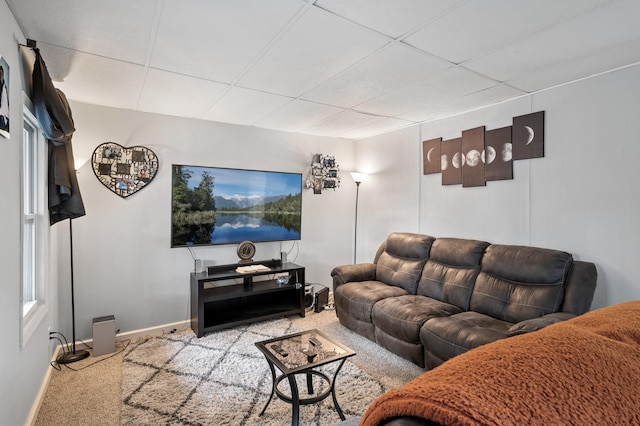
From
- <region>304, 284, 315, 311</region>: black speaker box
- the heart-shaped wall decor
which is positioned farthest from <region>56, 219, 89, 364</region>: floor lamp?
<region>304, 284, 315, 311</region>: black speaker box

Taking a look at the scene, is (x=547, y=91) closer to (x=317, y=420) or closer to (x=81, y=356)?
(x=317, y=420)

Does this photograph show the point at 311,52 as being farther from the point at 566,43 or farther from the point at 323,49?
the point at 566,43

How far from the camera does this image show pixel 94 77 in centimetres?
254

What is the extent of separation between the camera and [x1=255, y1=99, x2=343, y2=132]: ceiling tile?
3.27 metres

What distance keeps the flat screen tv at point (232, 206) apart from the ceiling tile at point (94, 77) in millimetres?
902

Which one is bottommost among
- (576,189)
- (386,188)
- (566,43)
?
(576,189)

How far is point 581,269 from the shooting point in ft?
8.01

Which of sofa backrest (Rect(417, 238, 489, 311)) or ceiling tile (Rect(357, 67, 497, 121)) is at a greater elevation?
ceiling tile (Rect(357, 67, 497, 121))

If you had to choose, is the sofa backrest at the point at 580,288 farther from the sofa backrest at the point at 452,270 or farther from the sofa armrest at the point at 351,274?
the sofa armrest at the point at 351,274

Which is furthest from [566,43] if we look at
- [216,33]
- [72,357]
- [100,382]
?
[72,357]

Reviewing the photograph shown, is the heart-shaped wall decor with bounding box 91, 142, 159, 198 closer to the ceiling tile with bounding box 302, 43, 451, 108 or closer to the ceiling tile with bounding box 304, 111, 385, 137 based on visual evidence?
the ceiling tile with bounding box 302, 43, 451, 108

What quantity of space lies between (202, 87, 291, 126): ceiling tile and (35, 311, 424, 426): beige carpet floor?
2462 millimetres

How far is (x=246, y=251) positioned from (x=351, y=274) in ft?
4.19

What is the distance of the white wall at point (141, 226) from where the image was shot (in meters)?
3.15
